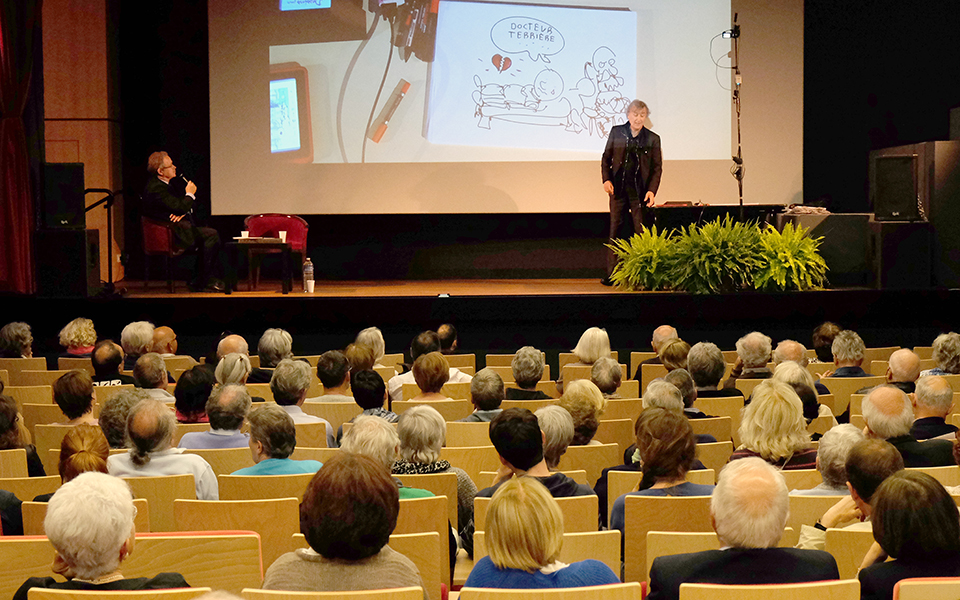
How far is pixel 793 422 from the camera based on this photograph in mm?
3520

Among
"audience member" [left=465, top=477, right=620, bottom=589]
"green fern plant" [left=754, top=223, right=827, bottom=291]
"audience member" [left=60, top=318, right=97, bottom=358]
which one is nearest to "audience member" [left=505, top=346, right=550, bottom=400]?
"audience member" [left=465, top=477, right=620, bottom=589]

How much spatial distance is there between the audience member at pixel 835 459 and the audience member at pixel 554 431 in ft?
2.68

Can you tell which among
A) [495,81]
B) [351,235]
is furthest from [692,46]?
[351,235]

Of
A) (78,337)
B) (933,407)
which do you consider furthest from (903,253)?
(78,337)

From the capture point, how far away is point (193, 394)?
4.53 m

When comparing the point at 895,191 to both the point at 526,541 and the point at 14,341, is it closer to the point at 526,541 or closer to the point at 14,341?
the point at 14,341

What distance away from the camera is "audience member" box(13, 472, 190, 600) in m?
2.04

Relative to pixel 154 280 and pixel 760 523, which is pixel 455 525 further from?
pixel 154 280

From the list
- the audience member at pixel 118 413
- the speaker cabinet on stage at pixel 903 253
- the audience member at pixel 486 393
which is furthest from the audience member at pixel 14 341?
the speaker cabinet on stage at pixel 903 253

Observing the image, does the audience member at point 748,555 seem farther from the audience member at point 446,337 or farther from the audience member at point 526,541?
the audience member at point 446,337

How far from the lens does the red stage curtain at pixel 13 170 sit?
855cm

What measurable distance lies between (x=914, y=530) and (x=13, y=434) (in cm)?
333

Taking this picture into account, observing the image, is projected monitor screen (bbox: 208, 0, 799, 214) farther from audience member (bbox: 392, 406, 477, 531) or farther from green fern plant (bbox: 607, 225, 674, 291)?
audience member (bbox: 392, 406, 477, 531)

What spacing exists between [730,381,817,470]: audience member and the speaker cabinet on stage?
237 inches
